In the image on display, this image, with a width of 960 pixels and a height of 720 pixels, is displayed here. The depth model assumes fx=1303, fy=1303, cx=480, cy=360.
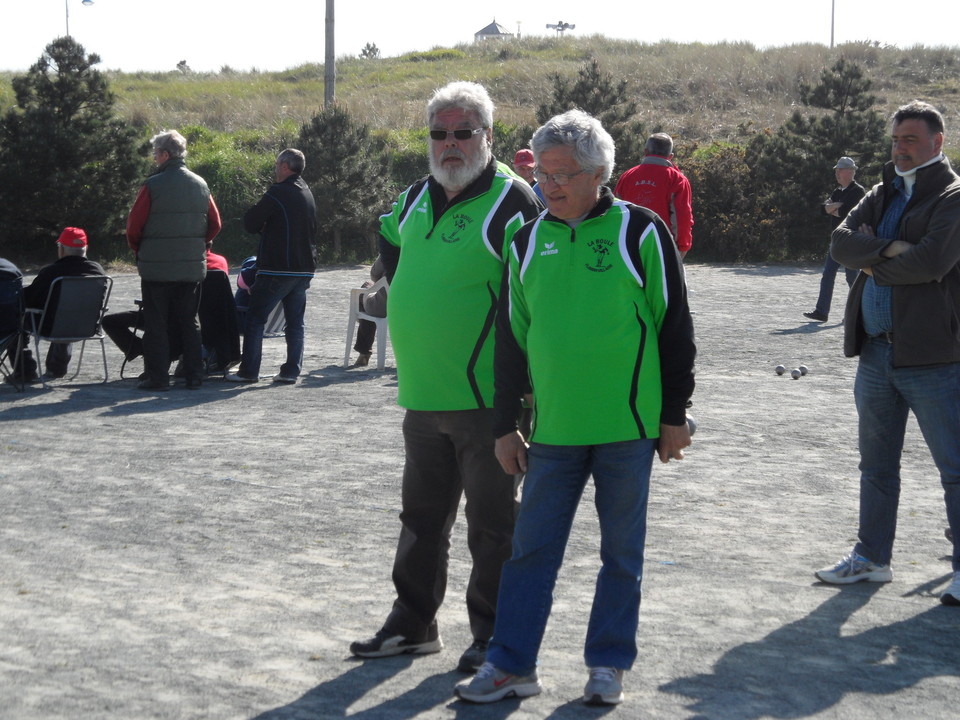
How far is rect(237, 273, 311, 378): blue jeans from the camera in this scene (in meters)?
10.9

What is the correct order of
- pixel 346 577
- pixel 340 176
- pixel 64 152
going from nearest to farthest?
pixel 346 577 < pixel 64 152 < pixel 340 176

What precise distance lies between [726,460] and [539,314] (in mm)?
4181

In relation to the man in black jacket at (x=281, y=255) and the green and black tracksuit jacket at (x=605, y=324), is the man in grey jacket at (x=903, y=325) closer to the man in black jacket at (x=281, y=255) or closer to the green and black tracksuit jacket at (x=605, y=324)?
the green and black tracksuit jacket at (x=605, y=324)

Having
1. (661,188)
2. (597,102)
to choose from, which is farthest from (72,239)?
(597,102)

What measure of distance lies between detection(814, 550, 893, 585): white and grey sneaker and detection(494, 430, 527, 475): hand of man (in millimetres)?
1907

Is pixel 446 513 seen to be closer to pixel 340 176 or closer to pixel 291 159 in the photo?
pixel 291 159

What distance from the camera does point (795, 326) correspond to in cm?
1530

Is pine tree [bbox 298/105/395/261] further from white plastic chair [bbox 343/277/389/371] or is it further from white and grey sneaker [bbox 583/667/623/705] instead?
white and grey sneaker [bbox 583/667/623/705]

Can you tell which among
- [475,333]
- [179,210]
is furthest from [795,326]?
[475,333]

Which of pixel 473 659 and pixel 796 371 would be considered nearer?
pixel 473 659

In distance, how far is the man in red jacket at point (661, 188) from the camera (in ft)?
35.7

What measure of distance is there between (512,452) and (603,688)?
761mm

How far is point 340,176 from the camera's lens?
25281mm

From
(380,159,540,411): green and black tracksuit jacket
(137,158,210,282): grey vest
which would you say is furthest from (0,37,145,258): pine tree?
(380,159,540,411): green and black tracksuit jacket
